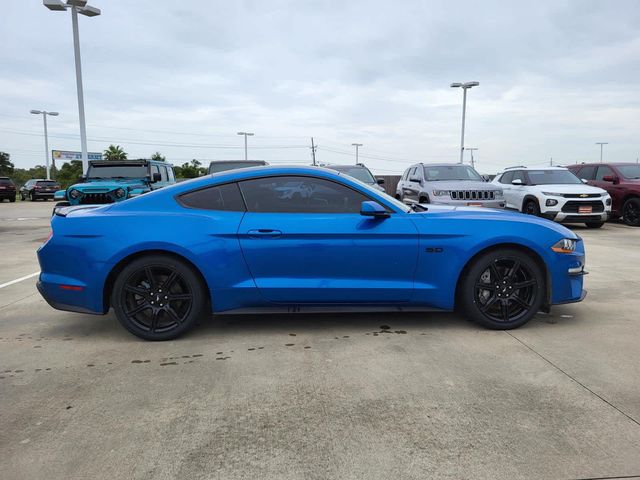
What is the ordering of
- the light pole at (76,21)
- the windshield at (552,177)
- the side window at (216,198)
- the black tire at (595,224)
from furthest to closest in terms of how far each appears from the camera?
the light pole at (76,21)
the black tire at (595,224)
the windshield at (552,177)
the side window at (216,198)

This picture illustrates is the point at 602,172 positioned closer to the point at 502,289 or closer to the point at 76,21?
the point at 502,289

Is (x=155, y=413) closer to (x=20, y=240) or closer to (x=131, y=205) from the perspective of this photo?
(x=131, y=205)

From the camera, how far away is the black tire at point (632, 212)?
12835mm

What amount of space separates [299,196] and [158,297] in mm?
1412

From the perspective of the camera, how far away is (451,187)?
10.8 m

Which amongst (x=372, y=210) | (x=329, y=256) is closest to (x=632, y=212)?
(x=372, y=210)

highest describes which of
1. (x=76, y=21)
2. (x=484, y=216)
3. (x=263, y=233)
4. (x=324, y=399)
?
(x=76, y=21)

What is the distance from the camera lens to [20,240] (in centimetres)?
1075

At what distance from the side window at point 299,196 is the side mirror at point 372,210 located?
0.39 feet

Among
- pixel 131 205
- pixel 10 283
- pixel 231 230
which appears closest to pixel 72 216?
pixel 131 205

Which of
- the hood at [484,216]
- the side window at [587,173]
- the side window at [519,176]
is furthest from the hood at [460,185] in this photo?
the hood at [484,216]

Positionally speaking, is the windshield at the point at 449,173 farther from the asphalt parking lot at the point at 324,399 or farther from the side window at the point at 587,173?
the asphalt parking lot at the point at 324,399

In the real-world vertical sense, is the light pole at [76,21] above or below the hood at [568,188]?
above

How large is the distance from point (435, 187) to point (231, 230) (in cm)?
792
